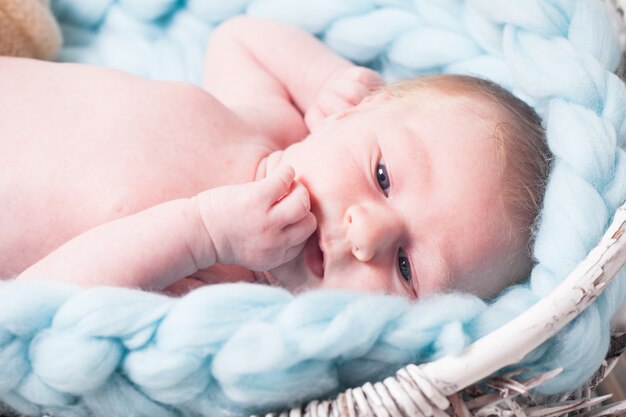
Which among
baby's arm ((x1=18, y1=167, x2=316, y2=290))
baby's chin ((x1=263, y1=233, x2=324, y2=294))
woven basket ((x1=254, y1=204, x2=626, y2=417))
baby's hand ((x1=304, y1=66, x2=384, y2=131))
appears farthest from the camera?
baby's hand ((x1=304, y1=66, x2=384, y2=131))

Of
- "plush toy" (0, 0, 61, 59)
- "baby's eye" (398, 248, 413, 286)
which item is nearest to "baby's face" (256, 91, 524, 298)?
"baby's eye" (398, 248, 413, 286)

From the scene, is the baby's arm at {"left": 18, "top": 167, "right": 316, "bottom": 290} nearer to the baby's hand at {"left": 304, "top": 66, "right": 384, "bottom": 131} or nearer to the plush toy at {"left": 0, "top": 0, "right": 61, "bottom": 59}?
the baby's hand at {"left": 304, "top": 66, "right": 384, "bottom": 131}

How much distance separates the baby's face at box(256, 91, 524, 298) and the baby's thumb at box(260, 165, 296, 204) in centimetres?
5

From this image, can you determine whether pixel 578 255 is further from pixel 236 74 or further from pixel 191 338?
pixel 236 74

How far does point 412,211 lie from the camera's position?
909 mm

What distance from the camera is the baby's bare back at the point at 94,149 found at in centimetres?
96

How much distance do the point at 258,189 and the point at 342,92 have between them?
0.42 meters

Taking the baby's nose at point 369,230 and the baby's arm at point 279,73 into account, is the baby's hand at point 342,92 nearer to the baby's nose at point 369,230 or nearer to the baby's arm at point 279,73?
the baby's arm at point 279,73

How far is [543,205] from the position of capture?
92 cm

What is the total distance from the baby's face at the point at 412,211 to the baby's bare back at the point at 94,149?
172 millimetres

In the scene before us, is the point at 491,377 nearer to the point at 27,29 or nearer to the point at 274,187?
the point at 274,187

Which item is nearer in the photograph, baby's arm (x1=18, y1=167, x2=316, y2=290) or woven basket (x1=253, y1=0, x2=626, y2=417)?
Result: woven basket (x1=253, y1=0, x2=626, y2=417)

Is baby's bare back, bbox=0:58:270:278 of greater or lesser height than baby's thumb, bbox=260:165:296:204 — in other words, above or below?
below

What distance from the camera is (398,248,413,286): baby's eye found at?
0.93 meters
